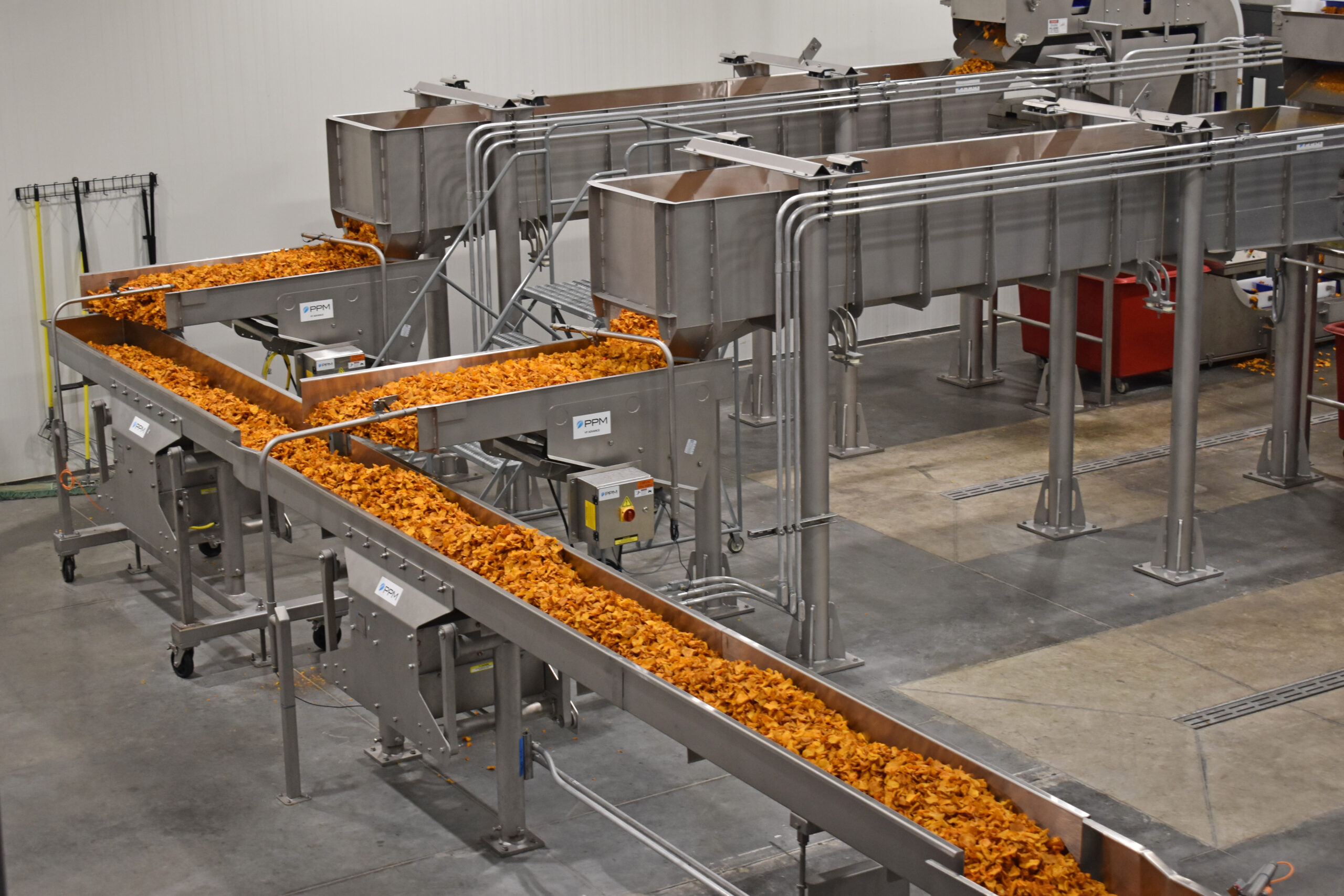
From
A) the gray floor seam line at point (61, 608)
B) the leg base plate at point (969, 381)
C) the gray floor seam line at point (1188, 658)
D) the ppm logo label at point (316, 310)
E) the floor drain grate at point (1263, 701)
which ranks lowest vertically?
the floor drain grate at point (1263, 701)

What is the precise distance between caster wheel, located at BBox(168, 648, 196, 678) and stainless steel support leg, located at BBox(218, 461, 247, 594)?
44 cm

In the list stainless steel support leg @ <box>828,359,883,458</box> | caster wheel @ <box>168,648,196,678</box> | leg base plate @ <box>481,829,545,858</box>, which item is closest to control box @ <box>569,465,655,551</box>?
leg base plate @ <box>481,829,545,858</box>

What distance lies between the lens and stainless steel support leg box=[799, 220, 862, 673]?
7.42m

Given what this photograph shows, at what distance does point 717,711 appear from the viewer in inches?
189

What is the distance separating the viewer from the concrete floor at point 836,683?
629cm

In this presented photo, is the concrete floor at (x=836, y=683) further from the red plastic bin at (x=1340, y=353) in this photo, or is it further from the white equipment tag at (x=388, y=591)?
the white equipment tag at (x=388, y=591)

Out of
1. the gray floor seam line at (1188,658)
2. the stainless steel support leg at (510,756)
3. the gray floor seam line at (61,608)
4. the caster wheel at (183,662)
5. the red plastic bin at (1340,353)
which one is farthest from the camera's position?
the red plastic bin at (1340,353)

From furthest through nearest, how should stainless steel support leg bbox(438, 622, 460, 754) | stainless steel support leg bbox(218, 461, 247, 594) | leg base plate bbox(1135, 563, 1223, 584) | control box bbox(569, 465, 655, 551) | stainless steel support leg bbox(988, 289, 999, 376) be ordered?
stainless steel support leg bbox(988, 289, 999, 376) < leg base plate bbox(1135, 563, 1223, 584) < stainless steel support leg bbox(218, 461, 247, 594) < control box bbox(569, 465, 655, 551) < stainless steel support leg bbox(438, 622, 460, 754)

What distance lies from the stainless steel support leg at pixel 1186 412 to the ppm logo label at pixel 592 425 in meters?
3.48

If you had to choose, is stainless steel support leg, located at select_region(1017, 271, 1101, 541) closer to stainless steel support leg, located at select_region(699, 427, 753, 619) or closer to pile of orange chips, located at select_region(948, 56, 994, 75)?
stainless steel support leg, located at select_region(699, 427, 753, 619)

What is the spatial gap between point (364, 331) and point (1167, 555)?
488 cm

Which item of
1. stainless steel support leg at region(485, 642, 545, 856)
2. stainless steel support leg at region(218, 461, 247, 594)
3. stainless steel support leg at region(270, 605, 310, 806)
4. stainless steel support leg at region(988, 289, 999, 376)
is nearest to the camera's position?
stainless steel support leg at region(485, 642, 545, 856)

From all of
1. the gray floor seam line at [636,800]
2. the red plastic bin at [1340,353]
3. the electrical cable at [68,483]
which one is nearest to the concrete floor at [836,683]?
the gray floor seam line at [636,800]

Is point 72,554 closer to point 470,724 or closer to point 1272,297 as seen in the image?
point 470,724
